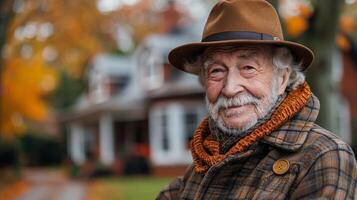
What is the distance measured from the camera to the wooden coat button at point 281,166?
250cm

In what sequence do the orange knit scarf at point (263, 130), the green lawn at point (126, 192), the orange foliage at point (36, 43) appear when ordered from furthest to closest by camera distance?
the orange foliage at point (36, 43)
the green lawn at point (126, 192)
the orange knit scarf at point (263, 130)

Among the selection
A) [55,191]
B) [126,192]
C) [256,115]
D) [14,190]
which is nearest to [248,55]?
[256,115]

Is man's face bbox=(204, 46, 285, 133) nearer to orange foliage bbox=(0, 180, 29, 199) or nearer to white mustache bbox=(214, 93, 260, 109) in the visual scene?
white mustache bbox=(214, 93, 260, 109)

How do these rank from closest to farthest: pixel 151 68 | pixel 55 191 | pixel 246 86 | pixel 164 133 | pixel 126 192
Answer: pixel 246 86 < pixel 126 192 < pixel 55 191 < pixel 164 133 < pixel 151 68

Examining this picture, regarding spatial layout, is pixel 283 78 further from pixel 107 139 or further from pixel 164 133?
pixel 107 139

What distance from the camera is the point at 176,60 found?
311 cm

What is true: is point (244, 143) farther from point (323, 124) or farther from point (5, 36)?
point (5, 36)

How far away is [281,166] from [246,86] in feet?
1.25

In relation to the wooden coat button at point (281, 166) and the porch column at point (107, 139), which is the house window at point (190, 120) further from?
the wooden coat button at point (281, 166)

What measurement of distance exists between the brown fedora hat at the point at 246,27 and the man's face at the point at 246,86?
0.07m

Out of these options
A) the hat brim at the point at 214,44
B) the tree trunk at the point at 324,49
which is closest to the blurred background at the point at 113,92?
the tree trunk at the point at 324,49

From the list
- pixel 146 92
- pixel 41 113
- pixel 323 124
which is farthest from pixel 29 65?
pixel 323 124

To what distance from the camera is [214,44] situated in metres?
2.72

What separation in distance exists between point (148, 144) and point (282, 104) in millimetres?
25627
